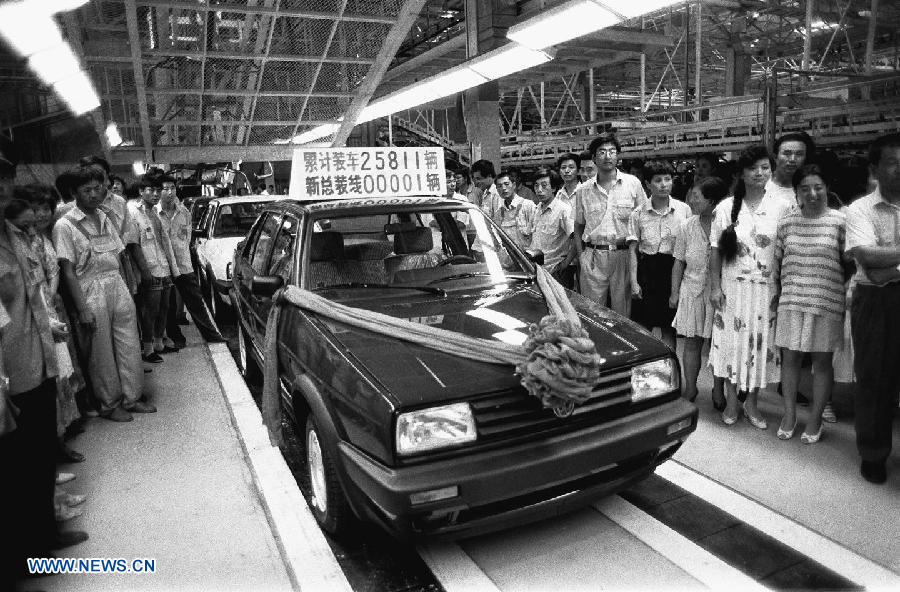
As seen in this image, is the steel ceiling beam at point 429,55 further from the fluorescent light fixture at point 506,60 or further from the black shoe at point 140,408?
the black shoe at point 140,408

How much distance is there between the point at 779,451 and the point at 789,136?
194 centimetres

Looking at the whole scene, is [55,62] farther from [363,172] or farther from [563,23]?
[563,23]

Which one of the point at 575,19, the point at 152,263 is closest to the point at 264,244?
the point at 152,263

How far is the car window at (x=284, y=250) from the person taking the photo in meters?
3.66

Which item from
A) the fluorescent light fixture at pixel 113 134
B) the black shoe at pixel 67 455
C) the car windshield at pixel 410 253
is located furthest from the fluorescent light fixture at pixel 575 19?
the fluorescent light fixture at pixel 113 134

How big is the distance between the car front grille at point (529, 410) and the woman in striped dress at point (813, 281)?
1567mm

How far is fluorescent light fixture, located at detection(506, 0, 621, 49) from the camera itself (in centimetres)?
→ 496

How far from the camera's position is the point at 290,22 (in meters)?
7.78

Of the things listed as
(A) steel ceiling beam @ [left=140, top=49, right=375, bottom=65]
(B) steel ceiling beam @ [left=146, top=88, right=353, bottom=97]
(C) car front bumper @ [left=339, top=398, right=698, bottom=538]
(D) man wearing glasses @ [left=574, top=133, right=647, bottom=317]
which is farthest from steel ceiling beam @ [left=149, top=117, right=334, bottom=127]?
(C) car front bumper @ [left=339, top=398, right=698, bottom=538]

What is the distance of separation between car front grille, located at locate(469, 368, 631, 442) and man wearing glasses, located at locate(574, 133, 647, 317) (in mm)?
2588

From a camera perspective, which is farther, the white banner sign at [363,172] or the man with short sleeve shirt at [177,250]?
the man with short sleeve shirt at [177,250]

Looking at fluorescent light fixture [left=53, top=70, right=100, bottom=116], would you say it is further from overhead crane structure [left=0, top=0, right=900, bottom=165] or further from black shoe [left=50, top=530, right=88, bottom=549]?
black shoe [left=50, top=530, right=88, bottom=549]

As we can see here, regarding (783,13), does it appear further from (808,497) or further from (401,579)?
(401,579)

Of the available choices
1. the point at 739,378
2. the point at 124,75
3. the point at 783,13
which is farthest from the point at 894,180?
the point at 783,13
